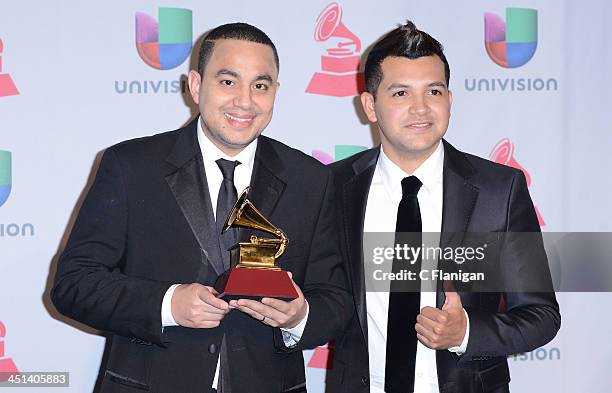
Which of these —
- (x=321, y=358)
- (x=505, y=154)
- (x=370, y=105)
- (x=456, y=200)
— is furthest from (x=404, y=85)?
(x=321, y=358)

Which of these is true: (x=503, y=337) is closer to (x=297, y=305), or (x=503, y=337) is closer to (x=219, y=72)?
(x=297, y=305)

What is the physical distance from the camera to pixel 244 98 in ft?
8.75

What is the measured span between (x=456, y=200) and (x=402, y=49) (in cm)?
59

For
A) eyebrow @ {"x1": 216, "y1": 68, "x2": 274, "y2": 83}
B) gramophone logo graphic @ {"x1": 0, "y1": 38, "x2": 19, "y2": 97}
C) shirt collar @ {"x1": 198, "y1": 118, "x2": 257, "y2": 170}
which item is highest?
gramophone logo graphic @ {"x1": 0, "y1": 38, "x2": 19, "y2": 97}

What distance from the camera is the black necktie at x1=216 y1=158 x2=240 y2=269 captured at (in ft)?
8.54

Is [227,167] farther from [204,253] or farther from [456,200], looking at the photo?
[456,200]

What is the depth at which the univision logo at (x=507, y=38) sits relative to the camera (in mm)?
4051

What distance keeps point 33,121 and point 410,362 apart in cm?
225

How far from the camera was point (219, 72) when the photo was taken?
8.91ft

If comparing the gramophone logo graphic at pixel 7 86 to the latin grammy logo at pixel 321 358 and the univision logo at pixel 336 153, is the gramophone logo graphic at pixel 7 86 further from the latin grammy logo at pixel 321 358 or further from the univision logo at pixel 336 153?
the latin grammy logo at pixel 321 358

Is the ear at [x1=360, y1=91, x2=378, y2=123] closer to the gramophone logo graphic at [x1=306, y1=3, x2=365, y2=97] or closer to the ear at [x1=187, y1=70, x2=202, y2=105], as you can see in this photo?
the ear at [x1=187, y1=70, x2=202, y2=105]

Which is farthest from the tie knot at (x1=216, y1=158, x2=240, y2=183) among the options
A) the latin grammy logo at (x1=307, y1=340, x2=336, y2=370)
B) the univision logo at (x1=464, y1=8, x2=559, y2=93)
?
the univision logo at (x1=464, y1=8, x2=559, y2=93)

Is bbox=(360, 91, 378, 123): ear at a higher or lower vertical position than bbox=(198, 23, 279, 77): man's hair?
lower

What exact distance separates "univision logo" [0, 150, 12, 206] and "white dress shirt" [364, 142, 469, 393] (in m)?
1.87
